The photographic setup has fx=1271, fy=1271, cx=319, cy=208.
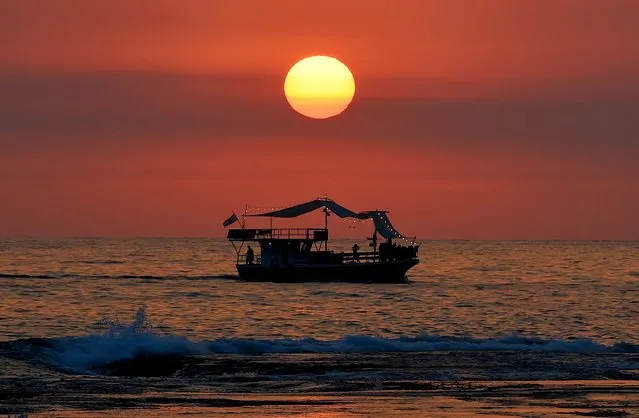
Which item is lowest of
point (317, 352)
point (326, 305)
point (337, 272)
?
point (317, 352)

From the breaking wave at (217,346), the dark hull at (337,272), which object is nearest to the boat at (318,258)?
the dark hull at (337,272)

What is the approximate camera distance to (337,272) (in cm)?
9731

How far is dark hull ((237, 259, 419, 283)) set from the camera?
97000 millimetres

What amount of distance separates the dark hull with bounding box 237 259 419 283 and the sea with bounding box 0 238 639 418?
6.58m

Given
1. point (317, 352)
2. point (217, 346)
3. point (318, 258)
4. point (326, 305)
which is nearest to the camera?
point (317, 352)

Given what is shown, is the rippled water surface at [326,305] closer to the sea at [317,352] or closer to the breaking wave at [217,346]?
the sea at [317,352]

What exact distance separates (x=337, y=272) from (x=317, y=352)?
5233cm

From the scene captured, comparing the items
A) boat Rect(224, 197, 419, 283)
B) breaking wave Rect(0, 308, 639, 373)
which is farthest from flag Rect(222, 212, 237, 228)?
breaking wave Rect(0, 308, 639, 373)

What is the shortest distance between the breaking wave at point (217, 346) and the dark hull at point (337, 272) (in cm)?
4593

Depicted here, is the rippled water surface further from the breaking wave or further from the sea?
the breaking wave

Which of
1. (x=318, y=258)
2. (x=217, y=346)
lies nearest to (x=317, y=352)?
(x=217, y=346)

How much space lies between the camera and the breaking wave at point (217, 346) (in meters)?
42.9

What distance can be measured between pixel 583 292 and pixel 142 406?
63811 millimetres

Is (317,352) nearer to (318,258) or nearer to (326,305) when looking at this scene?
(326,305)
